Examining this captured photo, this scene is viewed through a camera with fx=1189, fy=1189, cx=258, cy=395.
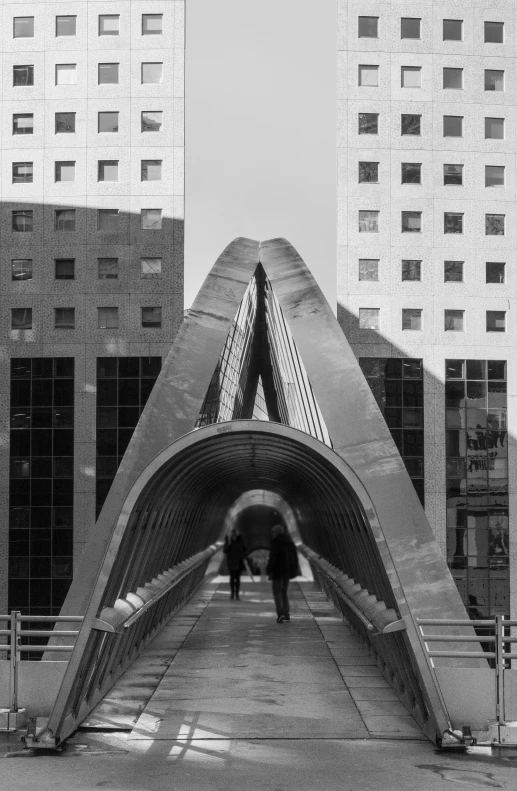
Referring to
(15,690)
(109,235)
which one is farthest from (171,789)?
(109,235)

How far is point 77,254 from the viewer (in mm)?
50688

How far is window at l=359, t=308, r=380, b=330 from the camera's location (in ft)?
162

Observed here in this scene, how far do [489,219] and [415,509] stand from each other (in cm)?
3995

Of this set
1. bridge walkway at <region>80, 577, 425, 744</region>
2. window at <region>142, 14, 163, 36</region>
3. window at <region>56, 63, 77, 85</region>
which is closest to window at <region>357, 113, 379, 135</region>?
window at <region>142, 14, 163, 36</region>

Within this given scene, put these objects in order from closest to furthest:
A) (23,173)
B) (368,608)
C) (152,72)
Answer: (368,608), (152,72), (23,173)

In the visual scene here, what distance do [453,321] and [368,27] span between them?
13102 millimetres

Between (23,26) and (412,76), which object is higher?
(23,26)

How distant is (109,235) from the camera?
5078cm

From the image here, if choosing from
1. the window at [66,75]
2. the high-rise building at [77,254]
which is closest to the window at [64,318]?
the high-rise building at [77,254]

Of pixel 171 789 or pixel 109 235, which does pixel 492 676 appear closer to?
pixel 171 789

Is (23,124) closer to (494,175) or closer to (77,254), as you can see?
(77,254)

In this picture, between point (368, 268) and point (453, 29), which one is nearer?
point (368, 268)

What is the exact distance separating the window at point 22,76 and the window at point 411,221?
17.2 meters

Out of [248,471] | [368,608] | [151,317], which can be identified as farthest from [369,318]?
[368,608]
